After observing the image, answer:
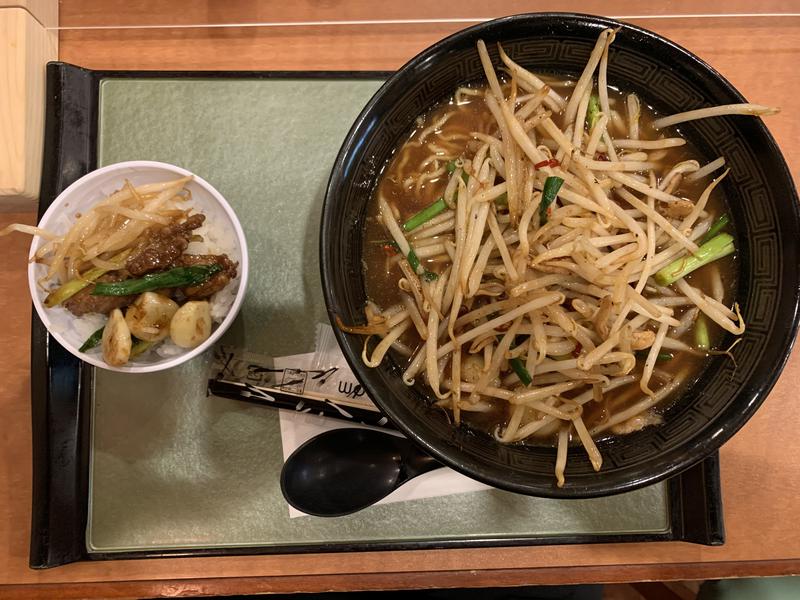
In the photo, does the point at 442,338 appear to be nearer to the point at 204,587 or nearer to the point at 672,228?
the point at 672,228

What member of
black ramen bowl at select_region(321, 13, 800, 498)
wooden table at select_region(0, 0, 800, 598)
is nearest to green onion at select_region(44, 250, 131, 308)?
wooden table at select_region(0, 0, 800, 598)

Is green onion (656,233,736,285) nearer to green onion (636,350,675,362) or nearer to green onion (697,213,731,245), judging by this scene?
green onion (697,213,731,245)

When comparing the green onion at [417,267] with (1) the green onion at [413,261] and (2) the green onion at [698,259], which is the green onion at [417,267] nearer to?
(1) the green onion at [413,261]

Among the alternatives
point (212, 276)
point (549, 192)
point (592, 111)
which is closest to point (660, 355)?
point (549, 192)

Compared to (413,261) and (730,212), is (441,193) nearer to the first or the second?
(413,261)

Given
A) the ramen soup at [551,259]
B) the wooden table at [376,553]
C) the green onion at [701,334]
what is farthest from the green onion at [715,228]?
the wooden table at [376,553]

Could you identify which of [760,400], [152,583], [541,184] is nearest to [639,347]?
[760,400]
